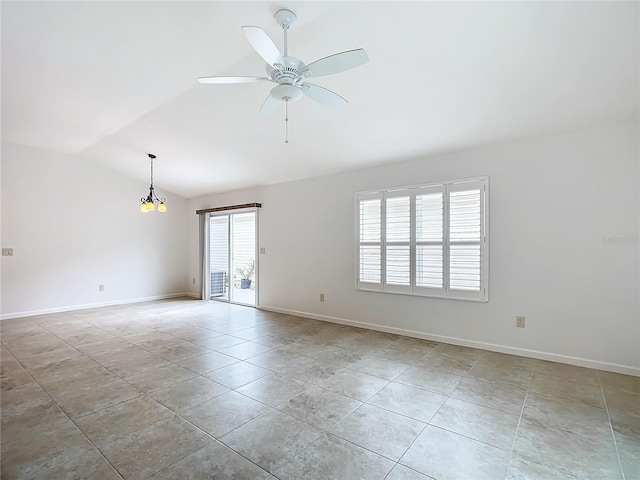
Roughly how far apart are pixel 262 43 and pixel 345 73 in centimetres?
137

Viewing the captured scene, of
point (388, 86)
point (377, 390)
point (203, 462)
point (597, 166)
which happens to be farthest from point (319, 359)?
point (597, 166)

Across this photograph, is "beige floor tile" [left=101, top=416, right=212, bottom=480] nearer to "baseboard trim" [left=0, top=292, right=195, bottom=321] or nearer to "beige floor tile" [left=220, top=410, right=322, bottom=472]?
"beige floor tile" [left=220, top=410, right=322, bottom=472]

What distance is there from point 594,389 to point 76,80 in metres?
6.03

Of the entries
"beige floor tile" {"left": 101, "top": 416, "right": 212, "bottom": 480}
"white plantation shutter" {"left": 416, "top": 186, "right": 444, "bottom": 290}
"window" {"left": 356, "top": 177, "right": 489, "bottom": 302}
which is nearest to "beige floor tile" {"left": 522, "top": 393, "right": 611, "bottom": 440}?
"window" {"left": 356, "top": 177, "right": 489, "bottom": 302}

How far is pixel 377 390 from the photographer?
293 cm

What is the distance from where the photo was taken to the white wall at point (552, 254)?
324cm

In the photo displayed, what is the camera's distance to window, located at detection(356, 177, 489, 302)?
403cm

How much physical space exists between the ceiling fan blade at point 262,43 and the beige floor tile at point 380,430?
259cm

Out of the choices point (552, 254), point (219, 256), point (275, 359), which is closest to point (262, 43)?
point (275, 359)

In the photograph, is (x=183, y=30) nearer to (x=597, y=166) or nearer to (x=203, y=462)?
(x=203, y=462)

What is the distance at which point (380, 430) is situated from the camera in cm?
231

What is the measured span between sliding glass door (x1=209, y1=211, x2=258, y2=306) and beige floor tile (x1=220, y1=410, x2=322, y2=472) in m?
4.56

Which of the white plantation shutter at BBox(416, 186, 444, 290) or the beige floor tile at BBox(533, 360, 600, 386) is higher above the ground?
the white plantation shutter at BBox(416, 186, 444, 290)

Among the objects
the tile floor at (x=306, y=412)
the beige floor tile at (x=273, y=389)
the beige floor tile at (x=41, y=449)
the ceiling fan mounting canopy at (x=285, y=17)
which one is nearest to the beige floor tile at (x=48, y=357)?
the tile floor at (x=306, y=412)
